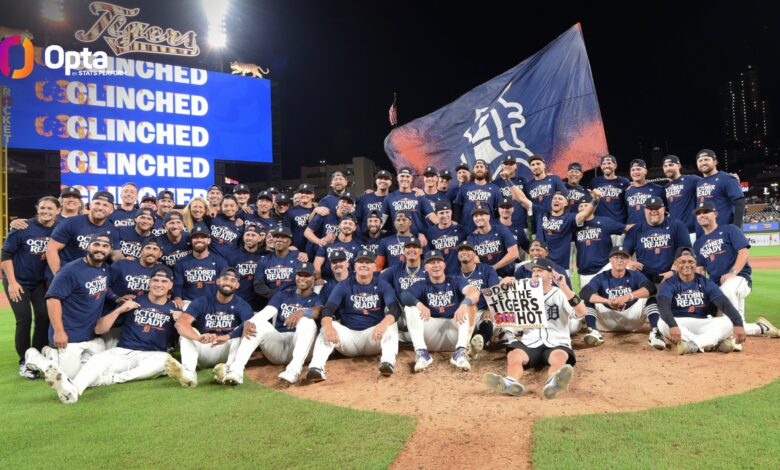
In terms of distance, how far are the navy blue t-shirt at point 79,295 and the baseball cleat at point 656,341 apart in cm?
683

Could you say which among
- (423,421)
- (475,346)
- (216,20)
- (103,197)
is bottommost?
(423,421)

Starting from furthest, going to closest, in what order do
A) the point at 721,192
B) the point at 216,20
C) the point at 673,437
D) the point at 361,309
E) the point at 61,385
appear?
the point at 216,20 < the point at 721,192 < the point at 361,309 < the point at 61,385 < the point at 673,437

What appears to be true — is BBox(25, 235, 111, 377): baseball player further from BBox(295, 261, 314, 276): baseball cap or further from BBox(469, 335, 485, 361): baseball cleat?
BBox(469, 335, 485, 361): baseball cleat

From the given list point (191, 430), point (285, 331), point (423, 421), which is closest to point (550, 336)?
point (423, 421)

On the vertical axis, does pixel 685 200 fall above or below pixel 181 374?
above

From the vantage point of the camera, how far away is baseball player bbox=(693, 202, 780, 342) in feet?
21.7

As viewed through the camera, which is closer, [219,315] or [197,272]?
[219,315]

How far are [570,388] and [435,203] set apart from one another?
391 centimetres

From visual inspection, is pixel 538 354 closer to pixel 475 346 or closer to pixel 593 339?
pixel 475 346

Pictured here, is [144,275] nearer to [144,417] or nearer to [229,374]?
[229,374]

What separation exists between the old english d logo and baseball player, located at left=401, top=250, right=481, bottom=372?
888 inches

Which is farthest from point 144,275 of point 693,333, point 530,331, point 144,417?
point 693,333

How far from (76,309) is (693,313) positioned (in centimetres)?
757

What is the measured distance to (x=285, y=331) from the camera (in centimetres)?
642
